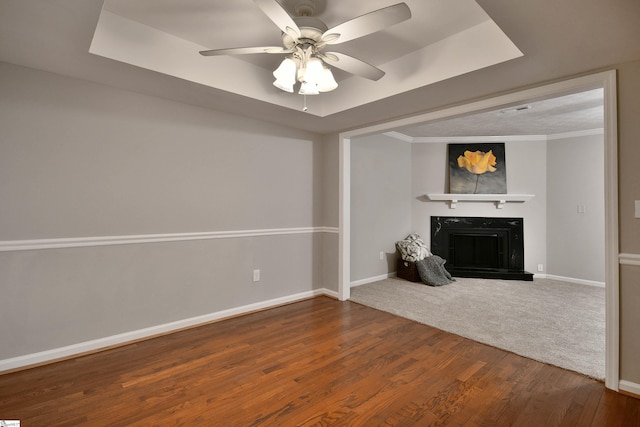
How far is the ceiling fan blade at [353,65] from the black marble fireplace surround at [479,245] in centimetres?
398

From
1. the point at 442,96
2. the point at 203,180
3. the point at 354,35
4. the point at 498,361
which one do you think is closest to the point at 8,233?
the point at 203,180

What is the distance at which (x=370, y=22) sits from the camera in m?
1.54

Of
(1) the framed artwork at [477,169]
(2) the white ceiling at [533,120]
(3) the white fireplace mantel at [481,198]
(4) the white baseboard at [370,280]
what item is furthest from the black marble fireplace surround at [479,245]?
(2) the white ceiling at [533,120]

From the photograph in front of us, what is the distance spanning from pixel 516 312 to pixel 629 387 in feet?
4.96

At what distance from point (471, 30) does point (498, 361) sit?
2.51m

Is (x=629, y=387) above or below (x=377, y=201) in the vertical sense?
below

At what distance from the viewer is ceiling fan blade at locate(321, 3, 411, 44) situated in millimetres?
1422

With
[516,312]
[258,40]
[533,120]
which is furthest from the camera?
[533,120]

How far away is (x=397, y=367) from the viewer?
2352 millimetres

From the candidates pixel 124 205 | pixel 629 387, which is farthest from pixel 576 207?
pixel 124 205

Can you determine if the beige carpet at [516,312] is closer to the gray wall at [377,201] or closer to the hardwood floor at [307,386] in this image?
the hardwood floor at [307,386]

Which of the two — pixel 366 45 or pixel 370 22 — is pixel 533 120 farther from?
pixel 370 22

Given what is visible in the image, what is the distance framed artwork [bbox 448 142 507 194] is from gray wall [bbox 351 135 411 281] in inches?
30.8

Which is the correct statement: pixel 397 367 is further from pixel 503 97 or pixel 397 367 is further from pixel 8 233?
pixel 8 233
